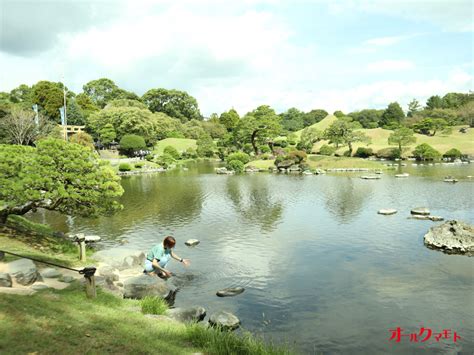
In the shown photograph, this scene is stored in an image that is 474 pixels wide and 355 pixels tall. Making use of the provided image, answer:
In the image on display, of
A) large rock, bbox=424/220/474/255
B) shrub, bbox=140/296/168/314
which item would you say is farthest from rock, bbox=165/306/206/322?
large rock, bbox=424/220/474/255

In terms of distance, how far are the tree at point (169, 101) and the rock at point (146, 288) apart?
108 meters

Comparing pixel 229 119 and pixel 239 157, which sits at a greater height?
pixel 229 119

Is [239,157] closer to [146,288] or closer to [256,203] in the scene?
[256,203]

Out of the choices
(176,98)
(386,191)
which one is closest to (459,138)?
(386,191)

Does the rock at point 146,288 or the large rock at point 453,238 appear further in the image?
the large rock at point 453,238

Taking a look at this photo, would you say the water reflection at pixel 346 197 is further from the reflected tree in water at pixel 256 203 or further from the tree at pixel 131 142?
the tree at pixel 131 142

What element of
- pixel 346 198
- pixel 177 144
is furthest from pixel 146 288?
pixel 177 144

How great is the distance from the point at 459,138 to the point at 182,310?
9055cm

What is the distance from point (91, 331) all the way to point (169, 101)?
381 feet

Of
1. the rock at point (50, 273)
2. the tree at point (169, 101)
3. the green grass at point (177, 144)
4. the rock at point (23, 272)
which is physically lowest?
the rock at point (50, 273)

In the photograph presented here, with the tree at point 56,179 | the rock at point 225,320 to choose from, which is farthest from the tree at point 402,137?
the rock at point 225,320

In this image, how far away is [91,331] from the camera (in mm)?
7973

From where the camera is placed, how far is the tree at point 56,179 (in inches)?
619

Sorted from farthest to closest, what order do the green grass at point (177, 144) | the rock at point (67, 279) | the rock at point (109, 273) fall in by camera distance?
1. the green grass at point (177, 144)
2. the rock at point (109, 273)
3. the rock at point (67, 279)
